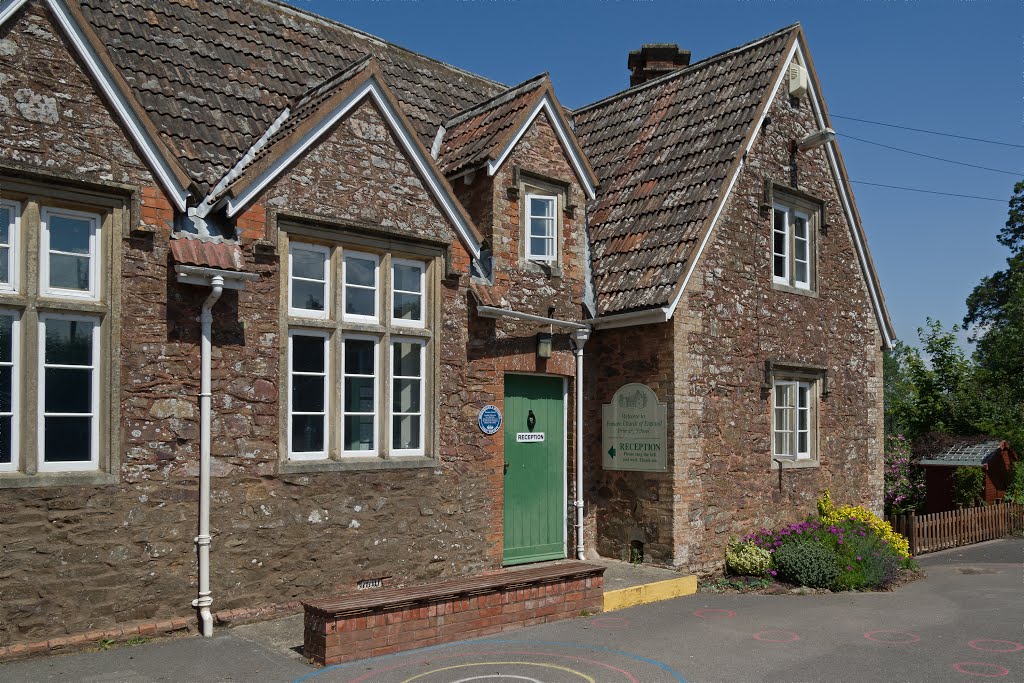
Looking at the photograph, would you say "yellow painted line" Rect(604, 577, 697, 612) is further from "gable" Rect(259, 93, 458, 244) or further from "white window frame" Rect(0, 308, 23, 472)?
"white window frame" Rect(0, 308, 23, 472)

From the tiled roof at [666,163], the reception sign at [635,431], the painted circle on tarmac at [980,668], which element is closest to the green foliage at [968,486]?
the reception sign at [635,431]

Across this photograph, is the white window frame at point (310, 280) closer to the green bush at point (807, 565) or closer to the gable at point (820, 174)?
the gable at point (820, 174)

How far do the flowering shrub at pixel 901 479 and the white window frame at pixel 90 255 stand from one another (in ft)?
52.7

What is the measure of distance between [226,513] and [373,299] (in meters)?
2.92

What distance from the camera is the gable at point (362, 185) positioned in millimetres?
9773

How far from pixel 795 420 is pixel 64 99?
11.6m

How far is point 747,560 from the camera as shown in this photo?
1304 centimetres

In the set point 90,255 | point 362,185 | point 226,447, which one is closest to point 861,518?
point 362,185

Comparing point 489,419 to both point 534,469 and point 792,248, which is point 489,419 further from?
point 792,248

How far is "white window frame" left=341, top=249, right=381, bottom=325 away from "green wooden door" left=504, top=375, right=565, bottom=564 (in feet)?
8.04

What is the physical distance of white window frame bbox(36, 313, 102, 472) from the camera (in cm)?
810

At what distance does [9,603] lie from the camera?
7.74 metres

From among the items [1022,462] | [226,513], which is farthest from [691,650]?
[1022,462]

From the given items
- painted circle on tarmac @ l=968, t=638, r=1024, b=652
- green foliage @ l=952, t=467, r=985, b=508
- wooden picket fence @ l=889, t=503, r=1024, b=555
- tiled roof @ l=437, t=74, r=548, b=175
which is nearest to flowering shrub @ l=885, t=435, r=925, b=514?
green foliage @ l=952, t=467, r=985, b=508
